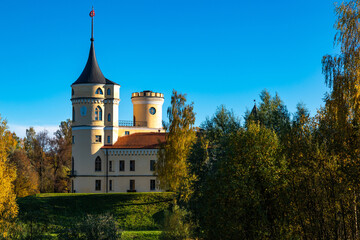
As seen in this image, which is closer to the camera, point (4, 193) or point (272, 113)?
point (4, 193)

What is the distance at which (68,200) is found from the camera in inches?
2282

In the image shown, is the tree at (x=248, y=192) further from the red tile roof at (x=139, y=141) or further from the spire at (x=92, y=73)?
the spire at (x=92, y=73)

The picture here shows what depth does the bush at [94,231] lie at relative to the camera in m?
34.6

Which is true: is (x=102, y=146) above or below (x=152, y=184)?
above

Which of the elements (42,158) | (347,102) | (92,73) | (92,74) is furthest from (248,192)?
(42,158)

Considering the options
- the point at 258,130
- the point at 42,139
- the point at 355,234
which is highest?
the point at 42,139

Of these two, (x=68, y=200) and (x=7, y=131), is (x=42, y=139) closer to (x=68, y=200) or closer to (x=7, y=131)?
(x=68, y=200)

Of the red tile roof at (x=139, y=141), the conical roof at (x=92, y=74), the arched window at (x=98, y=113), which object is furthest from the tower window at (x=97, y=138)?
the conical roof at (x=92, y=74)

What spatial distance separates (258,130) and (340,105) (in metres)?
6.79

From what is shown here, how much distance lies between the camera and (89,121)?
67.9 meters

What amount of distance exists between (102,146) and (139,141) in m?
4.99

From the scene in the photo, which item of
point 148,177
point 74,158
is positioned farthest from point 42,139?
point 148,177

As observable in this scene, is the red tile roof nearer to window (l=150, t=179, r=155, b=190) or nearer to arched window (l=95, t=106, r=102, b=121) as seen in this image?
arched window (l=95, t=106, r=102, b=121)

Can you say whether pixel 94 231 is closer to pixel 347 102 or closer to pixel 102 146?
pixel 347 102
